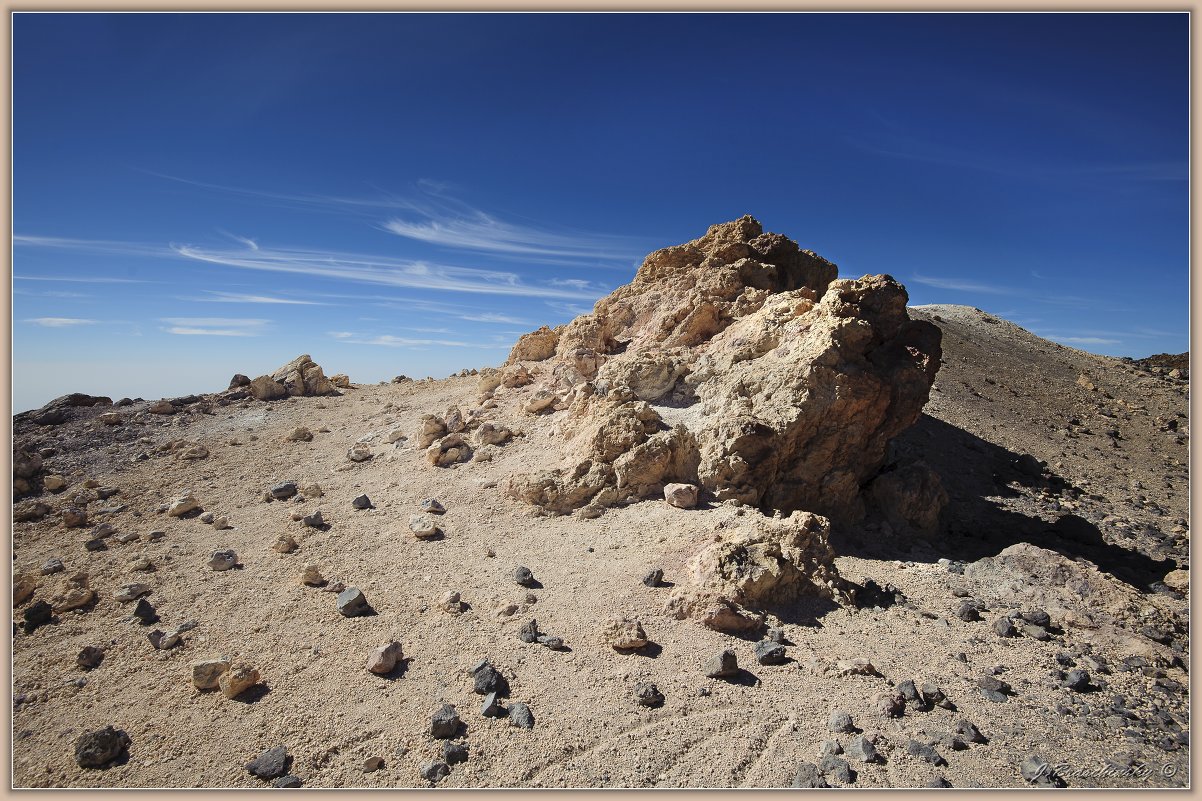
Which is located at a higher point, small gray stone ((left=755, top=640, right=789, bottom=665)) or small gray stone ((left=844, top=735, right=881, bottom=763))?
small gray stone ((left=755, top=640, right=789, bottom=665))

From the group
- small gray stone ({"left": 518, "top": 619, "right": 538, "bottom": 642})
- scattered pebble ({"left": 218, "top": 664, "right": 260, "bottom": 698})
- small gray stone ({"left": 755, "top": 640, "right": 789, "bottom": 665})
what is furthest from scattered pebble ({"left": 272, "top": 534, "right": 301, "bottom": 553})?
small gray stone ({"left": 755, "top": 640, "right": 789, "bottom": 665})

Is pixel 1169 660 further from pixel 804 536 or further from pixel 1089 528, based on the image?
pixel 1089 528

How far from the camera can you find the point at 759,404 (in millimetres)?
8648

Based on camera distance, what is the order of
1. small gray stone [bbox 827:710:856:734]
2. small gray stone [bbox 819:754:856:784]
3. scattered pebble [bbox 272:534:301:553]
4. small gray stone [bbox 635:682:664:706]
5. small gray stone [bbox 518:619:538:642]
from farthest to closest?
scattered pebble [bbox 272:534:301:553] < small gray stone [bbox 518:619:538:642] < small gray stone [bbox 635:682:664:706] < small gray stone [bbox 827:710:856:734] < small gray stone [bbox 819:754:856:784]

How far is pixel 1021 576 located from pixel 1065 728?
264 cm

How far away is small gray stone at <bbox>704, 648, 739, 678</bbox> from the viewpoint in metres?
4.95

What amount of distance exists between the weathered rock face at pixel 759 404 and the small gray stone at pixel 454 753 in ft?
13.2

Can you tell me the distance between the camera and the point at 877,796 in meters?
3.72

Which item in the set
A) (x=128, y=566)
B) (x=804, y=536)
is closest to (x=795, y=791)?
(x=804, y=536)

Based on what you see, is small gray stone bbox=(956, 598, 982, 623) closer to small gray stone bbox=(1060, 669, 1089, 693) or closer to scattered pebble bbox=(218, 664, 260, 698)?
small gray stone bbox=(1060, 669, 1089, 693)

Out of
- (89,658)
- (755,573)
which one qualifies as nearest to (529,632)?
(755,573)

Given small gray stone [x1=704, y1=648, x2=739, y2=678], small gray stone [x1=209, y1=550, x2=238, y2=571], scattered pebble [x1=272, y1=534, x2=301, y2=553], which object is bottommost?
small gray stone [x1=704, y1=648, x2=739, y2=678]

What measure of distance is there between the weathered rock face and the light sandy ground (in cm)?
62

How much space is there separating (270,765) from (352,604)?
1879 millimetres
